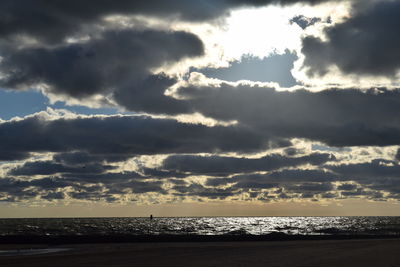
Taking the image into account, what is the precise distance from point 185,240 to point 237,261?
116ft

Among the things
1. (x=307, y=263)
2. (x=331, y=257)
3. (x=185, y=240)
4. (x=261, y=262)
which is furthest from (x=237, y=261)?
(x=185, y=240)

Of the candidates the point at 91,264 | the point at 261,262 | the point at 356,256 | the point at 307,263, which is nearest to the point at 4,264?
the point at 91,264

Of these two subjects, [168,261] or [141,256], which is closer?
[168,261]

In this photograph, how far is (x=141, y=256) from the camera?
42.2m

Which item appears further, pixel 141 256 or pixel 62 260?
pixel 141 256

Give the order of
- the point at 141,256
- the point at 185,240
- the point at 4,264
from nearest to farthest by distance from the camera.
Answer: the point at 4,264 < the point at 141,256 < the point at 185,240

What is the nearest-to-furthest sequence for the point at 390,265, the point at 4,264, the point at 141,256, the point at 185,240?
1. the point at 390,265
2. the point at 4,264
3. the point at 141,256
4. the point at 185,240

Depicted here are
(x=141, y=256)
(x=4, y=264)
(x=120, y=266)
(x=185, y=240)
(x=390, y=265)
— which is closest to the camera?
(x=390, y=265)

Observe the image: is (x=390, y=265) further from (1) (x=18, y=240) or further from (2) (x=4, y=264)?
(1) (x=18, y=240)

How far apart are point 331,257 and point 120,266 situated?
17427 mm

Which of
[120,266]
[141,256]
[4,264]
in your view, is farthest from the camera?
[141,256]

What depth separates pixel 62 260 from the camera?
3906cm

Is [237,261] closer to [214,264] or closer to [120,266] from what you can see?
[214,264]

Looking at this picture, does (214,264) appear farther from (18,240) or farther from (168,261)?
(18,240)
